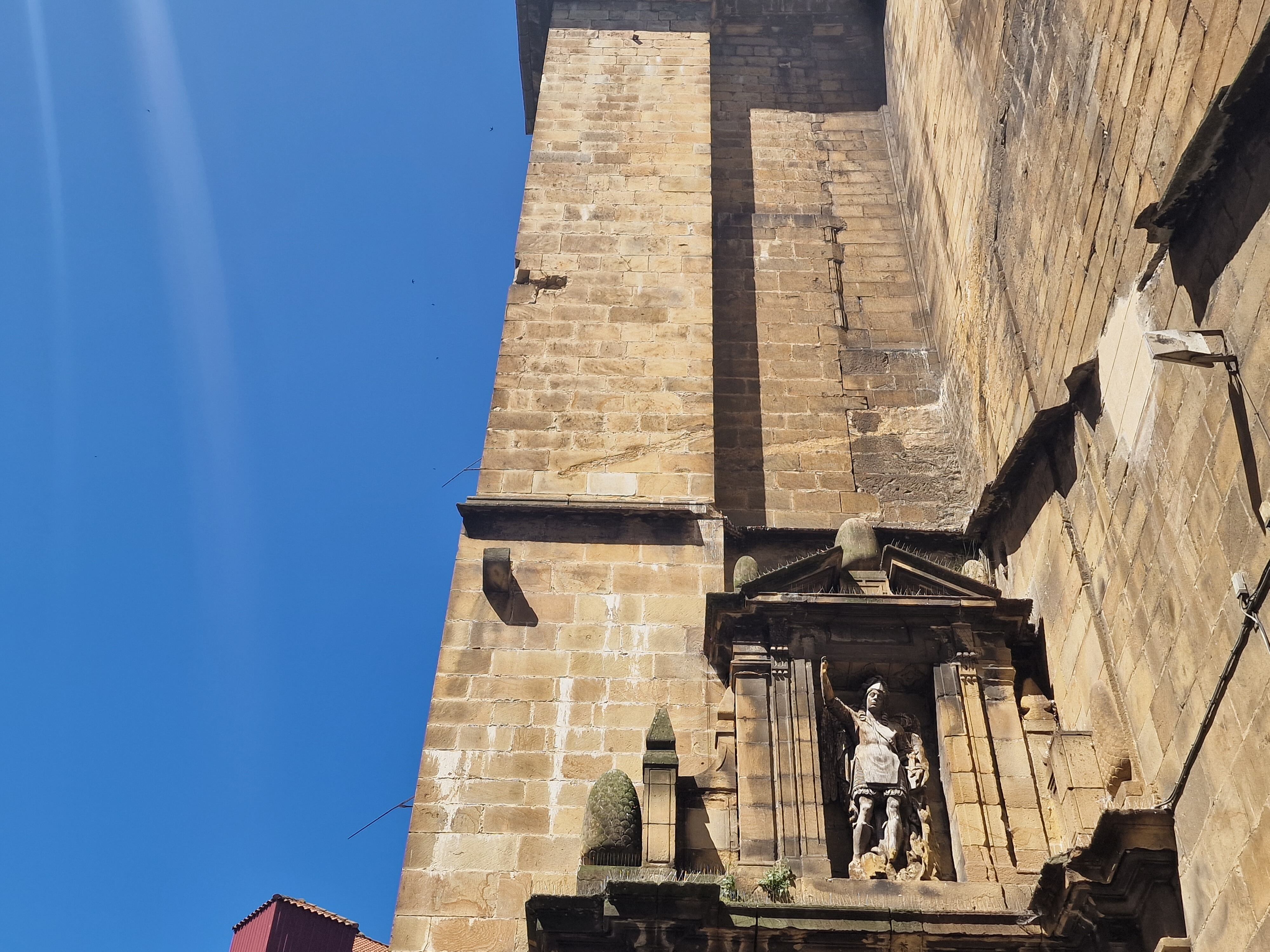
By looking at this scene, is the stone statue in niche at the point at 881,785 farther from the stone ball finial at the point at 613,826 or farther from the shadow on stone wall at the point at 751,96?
the shadow on stone wall at the point at 751,96

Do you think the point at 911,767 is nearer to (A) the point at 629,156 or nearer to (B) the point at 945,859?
(B) the point at 945,859

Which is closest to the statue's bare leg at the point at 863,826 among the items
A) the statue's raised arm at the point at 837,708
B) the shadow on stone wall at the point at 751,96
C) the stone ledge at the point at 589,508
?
the statue's raised arm at the point at 837,708

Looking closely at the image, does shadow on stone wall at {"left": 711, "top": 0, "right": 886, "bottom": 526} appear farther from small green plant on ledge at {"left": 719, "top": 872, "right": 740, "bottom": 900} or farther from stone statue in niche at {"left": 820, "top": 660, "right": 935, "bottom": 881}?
small green plant on ledge at {"left": 719, "top": 872, "right": 740, "bottom": 900}

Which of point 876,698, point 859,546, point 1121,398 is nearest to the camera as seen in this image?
point 1121,398

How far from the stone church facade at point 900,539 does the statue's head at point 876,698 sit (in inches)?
1.4

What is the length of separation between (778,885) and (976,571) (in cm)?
389

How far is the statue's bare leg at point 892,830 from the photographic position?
7715 mm

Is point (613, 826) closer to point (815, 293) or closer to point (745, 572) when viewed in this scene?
point (745, 572)

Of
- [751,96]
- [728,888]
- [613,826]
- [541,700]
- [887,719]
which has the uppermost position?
[751,96]

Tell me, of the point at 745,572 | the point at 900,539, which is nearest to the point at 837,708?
the point at 745,572

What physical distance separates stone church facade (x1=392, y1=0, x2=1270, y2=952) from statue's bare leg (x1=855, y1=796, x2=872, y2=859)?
4 centimetres

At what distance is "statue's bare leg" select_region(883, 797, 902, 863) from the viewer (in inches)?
304

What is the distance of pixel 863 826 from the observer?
25.9 feet

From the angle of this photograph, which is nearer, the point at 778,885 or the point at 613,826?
the point at 778,885
